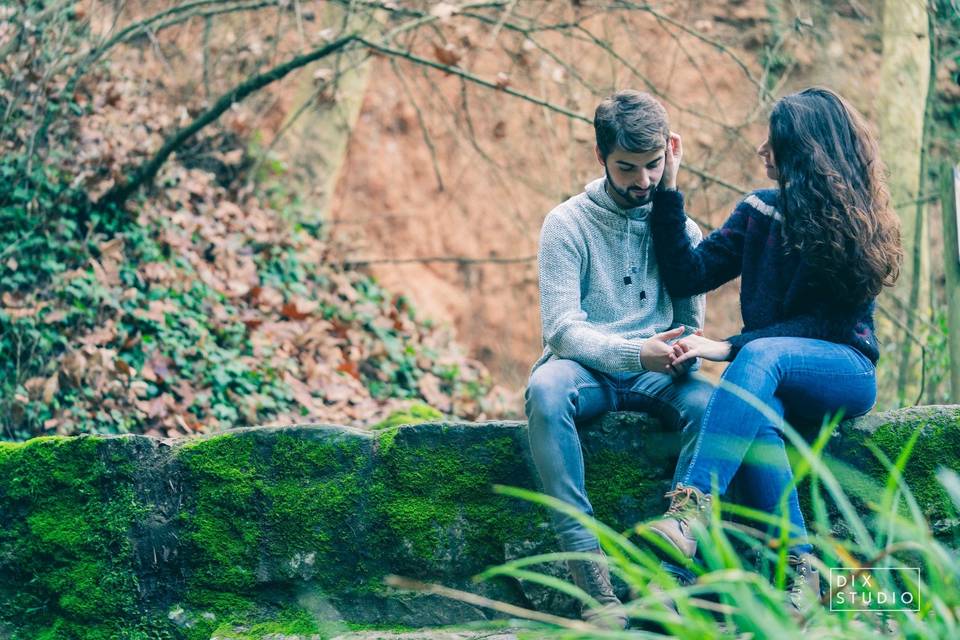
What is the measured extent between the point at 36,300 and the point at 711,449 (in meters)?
3.75

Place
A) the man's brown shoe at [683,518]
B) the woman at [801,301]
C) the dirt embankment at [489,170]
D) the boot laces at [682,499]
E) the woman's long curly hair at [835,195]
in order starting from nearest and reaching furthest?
the man's brown shoe at [683,518], the boot laces at [682,499], the woman at [801,301], the woman's long curly hair at [835,195], the dirt embankment at [489,170]

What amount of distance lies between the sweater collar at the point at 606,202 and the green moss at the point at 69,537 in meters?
1.69

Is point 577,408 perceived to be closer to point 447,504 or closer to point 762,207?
point 447,504

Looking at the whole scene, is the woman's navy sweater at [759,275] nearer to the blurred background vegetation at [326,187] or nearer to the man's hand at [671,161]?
the man's hand at [671,161]

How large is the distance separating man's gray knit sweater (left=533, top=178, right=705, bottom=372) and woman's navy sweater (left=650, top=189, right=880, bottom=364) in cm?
6

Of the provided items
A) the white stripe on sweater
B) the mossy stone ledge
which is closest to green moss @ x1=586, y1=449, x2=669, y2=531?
the mossy stone ledge

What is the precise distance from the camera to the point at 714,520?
1.72 meters

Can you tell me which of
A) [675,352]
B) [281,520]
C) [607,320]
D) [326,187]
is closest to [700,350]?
[675,352]

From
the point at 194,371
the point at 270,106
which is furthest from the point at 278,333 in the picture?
the point at 270,106

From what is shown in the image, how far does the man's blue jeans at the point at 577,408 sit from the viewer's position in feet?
9.16

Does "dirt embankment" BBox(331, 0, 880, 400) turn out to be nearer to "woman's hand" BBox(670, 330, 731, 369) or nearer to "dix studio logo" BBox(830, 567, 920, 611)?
"woman's hand" BBox(670, 330, 731, 369)

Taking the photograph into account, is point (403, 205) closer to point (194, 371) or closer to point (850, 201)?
point (194, 371)

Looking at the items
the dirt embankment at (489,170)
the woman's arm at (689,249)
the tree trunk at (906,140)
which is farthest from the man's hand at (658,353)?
the dirt embankment at (489,170)

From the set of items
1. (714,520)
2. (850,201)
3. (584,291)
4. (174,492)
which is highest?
(850,201)
